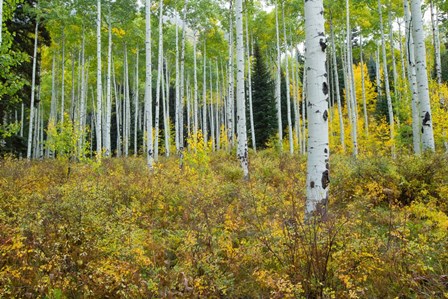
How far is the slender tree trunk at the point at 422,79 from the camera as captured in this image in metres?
7.48

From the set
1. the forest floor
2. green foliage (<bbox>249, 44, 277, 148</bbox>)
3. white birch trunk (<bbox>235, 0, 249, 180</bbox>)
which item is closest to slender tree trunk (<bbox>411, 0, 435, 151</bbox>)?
the forest floor

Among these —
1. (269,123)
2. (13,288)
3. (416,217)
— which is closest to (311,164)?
(416,217)

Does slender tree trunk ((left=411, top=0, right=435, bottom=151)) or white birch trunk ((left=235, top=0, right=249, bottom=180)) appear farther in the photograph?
white birch trunk ((left=235, top=0, right=249, bottom=180))

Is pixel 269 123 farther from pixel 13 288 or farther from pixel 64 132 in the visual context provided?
pixel 13 288

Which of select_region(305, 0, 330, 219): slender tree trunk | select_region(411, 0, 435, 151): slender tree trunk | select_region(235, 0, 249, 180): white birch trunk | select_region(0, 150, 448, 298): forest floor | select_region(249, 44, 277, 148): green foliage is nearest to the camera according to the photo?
select_region(0, 150, 448, 298): forest floor

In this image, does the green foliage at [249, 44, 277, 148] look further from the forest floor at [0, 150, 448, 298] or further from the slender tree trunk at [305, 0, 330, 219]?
the slender tree trunk at [305, 0, 330, 219]

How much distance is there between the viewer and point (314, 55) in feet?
14.5

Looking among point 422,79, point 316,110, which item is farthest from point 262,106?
point 316,110

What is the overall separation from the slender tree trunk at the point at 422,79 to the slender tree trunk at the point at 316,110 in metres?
4.73

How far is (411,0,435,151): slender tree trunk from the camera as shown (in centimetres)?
748

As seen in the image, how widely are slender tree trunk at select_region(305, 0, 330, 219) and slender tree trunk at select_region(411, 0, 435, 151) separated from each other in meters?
4.73

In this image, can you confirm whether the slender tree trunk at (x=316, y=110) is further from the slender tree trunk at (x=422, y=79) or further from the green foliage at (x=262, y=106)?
A: the green foliage at (x=262, y=106)

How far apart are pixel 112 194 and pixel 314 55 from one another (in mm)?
4800

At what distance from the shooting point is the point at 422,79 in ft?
25.1
